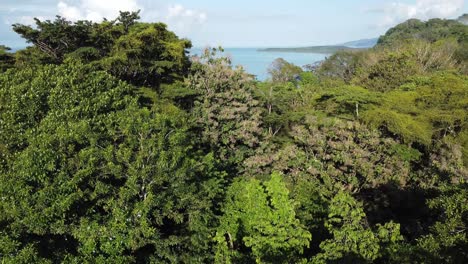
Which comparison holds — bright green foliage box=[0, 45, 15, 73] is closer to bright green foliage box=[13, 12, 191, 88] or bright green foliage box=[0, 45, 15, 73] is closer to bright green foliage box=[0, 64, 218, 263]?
bright green foliage box=[13, 12, 191, 88]

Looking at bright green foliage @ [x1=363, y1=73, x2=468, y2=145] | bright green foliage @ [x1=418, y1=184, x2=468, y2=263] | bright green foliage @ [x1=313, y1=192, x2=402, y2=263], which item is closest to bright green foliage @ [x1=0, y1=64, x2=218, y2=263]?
bright green foliage @ [x1=313, y1=192, x2=402, y2=263]

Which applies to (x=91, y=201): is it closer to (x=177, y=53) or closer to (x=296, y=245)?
(x=296, y=245)

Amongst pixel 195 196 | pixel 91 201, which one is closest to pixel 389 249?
pixel 195 196

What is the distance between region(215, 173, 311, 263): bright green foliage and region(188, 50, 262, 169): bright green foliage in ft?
18.2

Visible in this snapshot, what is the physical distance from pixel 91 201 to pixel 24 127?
143 inches

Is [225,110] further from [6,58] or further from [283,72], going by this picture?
[283,72]

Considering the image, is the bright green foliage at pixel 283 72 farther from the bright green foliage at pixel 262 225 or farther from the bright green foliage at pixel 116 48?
the bright green foliage at pixel 262 225

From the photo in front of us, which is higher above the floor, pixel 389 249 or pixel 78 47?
pixel 78 47

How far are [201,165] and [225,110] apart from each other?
21.4ft

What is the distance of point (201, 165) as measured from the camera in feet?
35.2

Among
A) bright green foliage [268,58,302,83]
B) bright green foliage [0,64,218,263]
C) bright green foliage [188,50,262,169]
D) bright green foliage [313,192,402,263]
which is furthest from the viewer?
bright green foliage [268,58,302,83]

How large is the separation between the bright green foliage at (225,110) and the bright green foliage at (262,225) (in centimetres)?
555

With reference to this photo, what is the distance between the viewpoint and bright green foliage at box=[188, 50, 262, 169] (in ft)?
55.2

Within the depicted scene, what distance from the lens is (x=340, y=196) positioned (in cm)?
776
